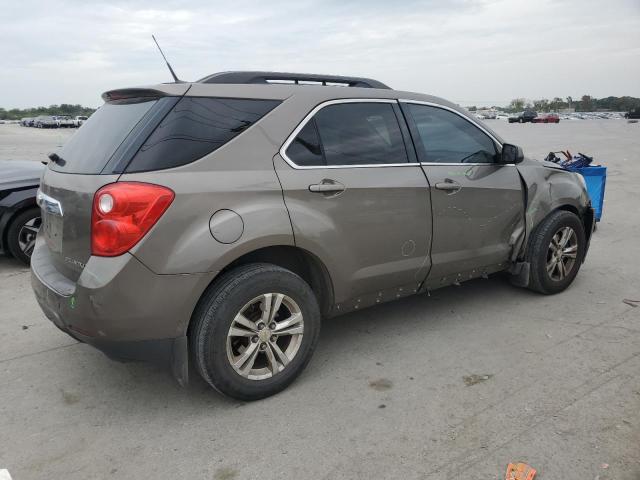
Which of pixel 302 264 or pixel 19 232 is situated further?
pixel 19 232

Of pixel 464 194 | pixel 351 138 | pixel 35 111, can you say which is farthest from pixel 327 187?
pixel 35 111

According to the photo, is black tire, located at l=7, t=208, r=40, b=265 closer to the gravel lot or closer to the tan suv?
the gravel lot

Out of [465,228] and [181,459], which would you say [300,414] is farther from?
[465,228]

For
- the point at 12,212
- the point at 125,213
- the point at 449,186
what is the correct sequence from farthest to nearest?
the point at 12,212
the point at 449,186
the point at 125,213

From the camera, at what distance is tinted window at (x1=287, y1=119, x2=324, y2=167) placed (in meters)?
3.15

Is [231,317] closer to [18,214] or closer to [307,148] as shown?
[307,148]

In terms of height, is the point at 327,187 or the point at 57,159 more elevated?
the point at 57,159

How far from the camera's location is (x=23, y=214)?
5809 mm

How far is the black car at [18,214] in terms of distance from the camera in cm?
574

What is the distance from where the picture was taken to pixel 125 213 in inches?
103

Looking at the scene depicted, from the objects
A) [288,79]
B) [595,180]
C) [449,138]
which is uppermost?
[288,79]

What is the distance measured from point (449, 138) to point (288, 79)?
4.19 feet

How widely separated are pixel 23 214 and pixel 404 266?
14.2ft

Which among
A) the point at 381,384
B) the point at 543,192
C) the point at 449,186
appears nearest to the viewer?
the point at 381,384
